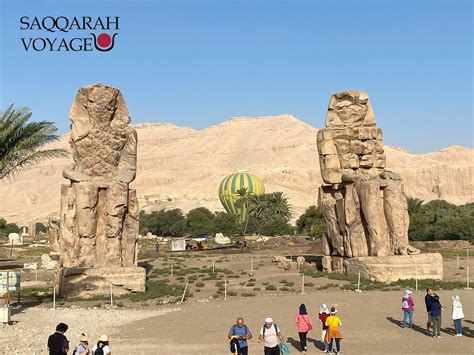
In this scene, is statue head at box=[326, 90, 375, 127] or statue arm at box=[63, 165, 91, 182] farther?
statue head at box=[326, 90, 375, 127]

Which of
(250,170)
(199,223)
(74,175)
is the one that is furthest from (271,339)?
(250,170)

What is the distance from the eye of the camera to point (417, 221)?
44.4m

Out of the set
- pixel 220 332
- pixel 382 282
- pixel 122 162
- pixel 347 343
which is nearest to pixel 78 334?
pixel 220 332

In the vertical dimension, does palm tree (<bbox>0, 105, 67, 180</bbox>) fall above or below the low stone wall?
above

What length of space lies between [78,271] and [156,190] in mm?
136176

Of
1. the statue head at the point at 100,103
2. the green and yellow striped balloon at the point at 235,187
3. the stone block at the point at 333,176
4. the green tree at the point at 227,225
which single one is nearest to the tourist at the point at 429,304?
the stone block at the point at 333,176

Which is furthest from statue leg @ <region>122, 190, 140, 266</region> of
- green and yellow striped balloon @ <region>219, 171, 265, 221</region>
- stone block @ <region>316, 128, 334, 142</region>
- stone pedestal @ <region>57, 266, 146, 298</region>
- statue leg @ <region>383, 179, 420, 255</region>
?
green and yellow striped balloon @ <region>219, 171, 265, 221</region>

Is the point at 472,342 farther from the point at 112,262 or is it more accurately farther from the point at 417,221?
the point at 417,221

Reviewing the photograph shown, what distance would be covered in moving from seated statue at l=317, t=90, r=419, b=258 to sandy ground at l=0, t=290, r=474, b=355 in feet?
8.64

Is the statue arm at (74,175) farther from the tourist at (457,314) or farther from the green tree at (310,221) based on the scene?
the green tree at (310,221)

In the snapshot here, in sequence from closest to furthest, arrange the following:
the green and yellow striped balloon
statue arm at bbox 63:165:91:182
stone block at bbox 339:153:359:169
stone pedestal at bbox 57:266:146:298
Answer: stone pedestal at bbox 57:266:146:298
statue arm at bbox 63:165:91:182
stone block at bbox 339:153:359:169
the green and yellow striped balloon

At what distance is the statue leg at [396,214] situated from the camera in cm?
1897

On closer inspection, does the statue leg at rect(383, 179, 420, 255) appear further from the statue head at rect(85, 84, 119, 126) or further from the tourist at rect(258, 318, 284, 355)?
the tourist at rect(258, 318, 284, 355)

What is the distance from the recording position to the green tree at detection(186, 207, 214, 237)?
2611 inches
